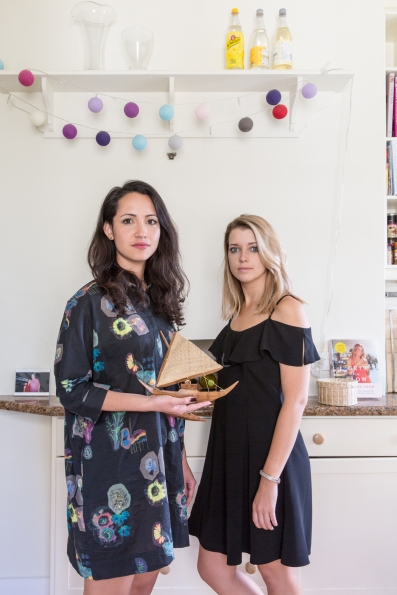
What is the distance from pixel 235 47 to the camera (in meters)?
1.96

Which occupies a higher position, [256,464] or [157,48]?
[157,48]

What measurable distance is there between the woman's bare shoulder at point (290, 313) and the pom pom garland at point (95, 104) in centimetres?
114

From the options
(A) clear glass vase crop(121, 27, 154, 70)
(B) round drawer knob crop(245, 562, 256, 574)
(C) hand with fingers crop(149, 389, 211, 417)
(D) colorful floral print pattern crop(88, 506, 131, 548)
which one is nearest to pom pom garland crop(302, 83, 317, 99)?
(A) clear glass vase crop(121, 27, 154, 70)

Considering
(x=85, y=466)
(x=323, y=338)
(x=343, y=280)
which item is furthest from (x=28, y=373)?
(x=343, y=280)

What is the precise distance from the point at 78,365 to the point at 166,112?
116 cm

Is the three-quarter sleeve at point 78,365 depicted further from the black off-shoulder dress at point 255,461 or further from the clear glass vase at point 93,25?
the clear glass vase at point 93,25

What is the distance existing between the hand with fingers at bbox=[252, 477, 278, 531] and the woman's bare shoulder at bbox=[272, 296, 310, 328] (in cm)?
44

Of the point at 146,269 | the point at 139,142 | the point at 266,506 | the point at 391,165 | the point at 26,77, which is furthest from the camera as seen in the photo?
the point at 391,165

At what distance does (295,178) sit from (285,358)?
1.00m

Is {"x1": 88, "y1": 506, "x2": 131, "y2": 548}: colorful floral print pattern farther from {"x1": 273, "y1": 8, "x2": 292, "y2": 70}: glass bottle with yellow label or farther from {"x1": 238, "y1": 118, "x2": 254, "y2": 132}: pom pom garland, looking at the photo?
{"x1": 273, "y1": 8, "x2": 292, "y2": 70}: glass bottle with yellow label

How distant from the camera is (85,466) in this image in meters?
1.22

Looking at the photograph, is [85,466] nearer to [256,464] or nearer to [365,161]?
[256,464]

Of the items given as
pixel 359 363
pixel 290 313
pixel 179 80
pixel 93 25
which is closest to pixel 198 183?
pixel 179 80

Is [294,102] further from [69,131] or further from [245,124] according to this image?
[69,131]
